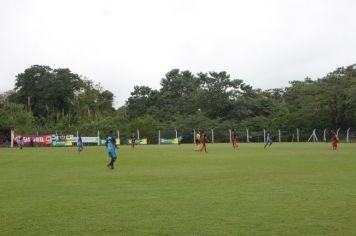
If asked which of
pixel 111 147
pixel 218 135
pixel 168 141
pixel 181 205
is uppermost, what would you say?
pixel 218 135

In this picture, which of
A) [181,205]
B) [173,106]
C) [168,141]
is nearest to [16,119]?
[168,141]

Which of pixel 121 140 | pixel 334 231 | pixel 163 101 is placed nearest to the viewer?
pixel 334 231

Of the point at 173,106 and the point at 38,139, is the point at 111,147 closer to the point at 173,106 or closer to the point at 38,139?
the point at 38,139

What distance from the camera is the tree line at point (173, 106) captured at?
67.9 m

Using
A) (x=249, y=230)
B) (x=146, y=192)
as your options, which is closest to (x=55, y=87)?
(x=146, y=192)

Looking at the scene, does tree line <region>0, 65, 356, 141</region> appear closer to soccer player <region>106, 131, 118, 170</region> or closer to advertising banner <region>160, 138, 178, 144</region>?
advertising banner <region>160, 138, 178, 144</region>

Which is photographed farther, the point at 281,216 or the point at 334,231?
the point at 281,216

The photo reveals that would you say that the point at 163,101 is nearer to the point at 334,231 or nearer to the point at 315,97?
the point at 315,97

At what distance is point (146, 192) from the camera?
492 inches

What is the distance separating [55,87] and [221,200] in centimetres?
6943

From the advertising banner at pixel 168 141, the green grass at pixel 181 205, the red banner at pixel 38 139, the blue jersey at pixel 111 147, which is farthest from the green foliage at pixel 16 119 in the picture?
the green grass at pixel 181 205

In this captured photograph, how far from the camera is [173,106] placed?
80938 millimetres

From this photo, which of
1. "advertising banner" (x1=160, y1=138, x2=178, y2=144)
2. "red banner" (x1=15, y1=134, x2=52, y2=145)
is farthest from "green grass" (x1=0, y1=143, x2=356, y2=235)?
"advertising banner" (x1=160, y1=138, x2=178, y2=144)

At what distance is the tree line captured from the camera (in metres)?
67.9
